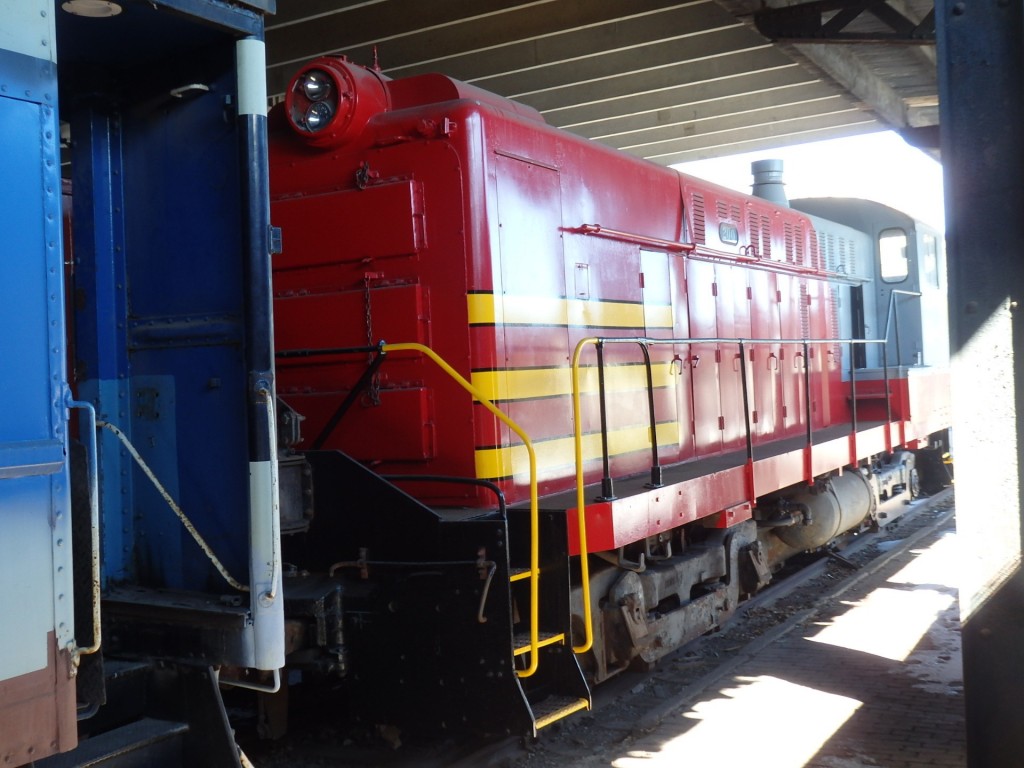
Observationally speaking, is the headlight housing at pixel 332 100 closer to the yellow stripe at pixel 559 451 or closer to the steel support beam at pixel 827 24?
the yellow stripe at pixel 559 451

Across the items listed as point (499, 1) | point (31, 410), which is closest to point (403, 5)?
point (499, 1)

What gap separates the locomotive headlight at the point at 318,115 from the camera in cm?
A: 479

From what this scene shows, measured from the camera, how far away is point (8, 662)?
2365 mm

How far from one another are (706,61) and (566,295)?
6.91 m

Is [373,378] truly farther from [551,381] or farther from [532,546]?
[532,546]

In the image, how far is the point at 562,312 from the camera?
5250mm

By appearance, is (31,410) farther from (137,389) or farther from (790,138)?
(790,138)

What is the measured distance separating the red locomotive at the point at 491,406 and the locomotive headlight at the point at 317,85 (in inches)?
0.7

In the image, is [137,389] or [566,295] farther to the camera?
[566,295]

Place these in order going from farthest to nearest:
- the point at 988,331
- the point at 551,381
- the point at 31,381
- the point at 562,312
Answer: the point at 562,312 → the point at 551,381 → the point at 988,331 → the point at 31,381

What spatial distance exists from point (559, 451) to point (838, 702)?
6.24ft

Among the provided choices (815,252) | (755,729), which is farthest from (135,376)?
(815,252)

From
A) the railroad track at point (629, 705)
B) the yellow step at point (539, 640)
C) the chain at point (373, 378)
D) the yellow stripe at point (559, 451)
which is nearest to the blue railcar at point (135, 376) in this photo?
the yellow step at point (539, 640)

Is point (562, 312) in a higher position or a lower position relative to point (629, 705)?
higher
